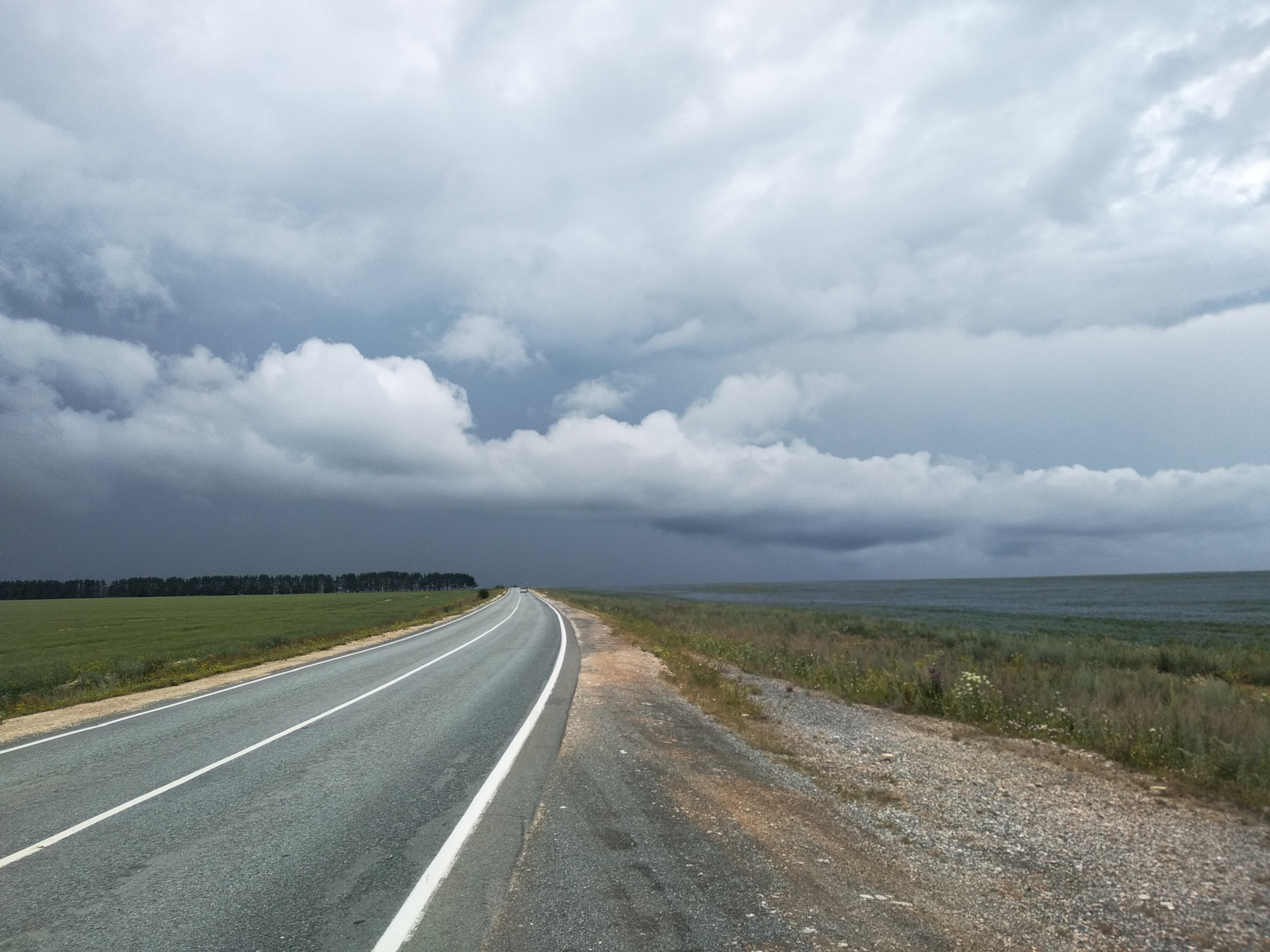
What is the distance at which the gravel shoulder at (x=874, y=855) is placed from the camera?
433cm

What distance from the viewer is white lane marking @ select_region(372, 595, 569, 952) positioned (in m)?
4.20

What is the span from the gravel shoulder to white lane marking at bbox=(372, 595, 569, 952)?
0.54m

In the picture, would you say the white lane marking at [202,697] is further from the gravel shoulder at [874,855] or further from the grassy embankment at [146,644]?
the gravel shoulder at [874,855]

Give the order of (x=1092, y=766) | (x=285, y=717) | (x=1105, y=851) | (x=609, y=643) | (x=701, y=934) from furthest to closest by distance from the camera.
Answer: (x=609, y=643)
(x=285, y=717)
(x=1092, y=766)
(x=1105, y=851)
(x=701, y=934)

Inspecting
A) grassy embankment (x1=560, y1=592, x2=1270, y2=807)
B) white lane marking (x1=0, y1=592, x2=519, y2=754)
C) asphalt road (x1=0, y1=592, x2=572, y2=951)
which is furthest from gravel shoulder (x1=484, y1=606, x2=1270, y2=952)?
white lane marking (x1=0, y1=592, x2=519, y2=754)

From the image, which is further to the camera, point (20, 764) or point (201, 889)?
point (20, 764)

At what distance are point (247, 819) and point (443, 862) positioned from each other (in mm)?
2346

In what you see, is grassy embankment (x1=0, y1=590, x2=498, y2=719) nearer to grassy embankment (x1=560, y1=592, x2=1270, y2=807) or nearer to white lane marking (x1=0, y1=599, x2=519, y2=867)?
white lane marking (x1=0, y1=599, x2=519, y2=867)

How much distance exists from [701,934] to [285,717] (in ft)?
31.8

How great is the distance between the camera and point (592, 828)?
20.1ft

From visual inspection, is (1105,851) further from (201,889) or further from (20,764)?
(20,764)

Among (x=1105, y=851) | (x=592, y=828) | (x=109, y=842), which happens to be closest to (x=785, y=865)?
(x=592, y=828)

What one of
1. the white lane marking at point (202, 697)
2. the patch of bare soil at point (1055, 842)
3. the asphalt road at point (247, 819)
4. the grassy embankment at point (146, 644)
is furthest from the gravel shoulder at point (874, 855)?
the grassy embankment at point (146, 644)

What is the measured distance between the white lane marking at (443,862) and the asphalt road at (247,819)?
71mm
